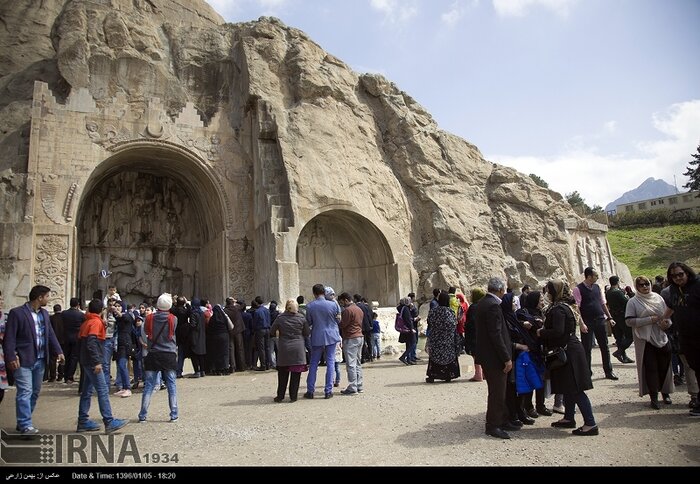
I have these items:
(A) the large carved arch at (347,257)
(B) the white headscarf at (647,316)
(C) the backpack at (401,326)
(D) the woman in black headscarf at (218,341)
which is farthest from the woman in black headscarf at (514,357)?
(A) the large carved arch at (347,257)

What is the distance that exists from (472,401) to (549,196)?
58.5ft

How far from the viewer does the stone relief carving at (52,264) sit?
1639 cm

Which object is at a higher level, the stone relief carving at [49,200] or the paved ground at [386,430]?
the stone relief carving at [49,200]

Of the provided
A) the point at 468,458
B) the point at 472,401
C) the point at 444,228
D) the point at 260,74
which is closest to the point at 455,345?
the point at 472,401

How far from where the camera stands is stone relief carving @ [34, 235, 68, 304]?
16391 millimetres

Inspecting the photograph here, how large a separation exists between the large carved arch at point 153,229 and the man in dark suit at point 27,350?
13.1 metres

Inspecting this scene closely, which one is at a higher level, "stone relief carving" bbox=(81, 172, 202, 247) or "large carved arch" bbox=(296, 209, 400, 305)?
"stone relief carving" bbox=(81, 172, 202, 247)

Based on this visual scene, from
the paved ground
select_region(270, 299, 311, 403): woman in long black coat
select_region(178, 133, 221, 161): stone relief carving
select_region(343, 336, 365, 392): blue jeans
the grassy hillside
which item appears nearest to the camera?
the paved ground

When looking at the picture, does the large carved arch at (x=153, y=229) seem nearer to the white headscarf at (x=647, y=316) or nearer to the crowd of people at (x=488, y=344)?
the crowd of people at (x=488, y=344)

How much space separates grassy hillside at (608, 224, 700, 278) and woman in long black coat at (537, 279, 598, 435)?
3144cm

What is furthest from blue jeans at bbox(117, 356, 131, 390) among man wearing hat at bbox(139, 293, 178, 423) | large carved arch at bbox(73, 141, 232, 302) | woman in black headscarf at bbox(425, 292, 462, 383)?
large carved arch at bbox(73, 141, 232, 302)

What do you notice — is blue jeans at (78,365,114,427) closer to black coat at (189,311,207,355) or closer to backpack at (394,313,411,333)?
black coat at (189,311,207,355)

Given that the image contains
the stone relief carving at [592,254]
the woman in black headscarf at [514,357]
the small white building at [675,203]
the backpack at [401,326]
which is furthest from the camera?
the small white building at [675,203]

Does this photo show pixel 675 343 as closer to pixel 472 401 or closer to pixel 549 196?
pixel 472 401
